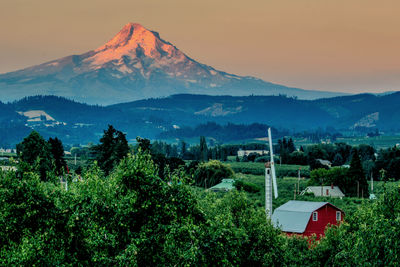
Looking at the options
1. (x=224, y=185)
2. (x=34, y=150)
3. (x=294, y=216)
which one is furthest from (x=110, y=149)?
(x=294, y=216)

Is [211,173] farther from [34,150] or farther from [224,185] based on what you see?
[34,150]

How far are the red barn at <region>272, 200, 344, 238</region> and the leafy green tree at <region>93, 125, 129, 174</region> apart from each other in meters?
35.1

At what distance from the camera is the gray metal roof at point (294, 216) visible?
8088 centimetres

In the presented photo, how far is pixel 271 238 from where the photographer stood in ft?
143

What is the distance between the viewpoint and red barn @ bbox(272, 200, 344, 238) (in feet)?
266

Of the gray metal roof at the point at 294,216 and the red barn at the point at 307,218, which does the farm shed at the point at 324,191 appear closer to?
the gray metal roof at the point at 294,216

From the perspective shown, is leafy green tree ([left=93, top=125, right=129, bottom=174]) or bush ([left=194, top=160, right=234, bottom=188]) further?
bush ([left=194, top=160, right=234, bottom=188])

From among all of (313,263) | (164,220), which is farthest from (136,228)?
(313,263)

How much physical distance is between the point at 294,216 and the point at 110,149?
41.9 metres

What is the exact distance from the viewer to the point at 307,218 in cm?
8275

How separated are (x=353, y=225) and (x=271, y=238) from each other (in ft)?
24.8

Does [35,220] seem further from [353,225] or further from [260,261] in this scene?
[353,225]

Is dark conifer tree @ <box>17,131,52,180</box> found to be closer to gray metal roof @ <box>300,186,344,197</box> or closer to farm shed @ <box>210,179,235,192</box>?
farm shed @ <box>210,179,235,192</box>

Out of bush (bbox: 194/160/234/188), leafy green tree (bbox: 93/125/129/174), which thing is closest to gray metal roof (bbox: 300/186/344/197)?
bush (bbox: 194/160/234/188)
